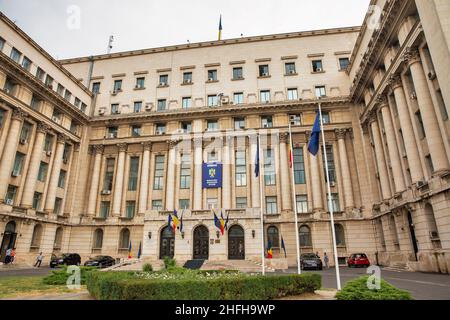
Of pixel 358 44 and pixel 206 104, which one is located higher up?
pixel 358 44

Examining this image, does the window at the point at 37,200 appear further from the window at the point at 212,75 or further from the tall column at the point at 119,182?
the window at the point at 212,75

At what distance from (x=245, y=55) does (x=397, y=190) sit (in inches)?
1240

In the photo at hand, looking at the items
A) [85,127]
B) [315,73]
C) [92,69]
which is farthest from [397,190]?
[92,69]

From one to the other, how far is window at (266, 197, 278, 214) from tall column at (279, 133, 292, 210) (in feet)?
3.77

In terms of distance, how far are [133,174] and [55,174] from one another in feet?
34.7

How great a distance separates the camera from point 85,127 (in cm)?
4894

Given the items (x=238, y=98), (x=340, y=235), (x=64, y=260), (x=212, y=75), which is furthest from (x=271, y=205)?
(x=64, y=260)

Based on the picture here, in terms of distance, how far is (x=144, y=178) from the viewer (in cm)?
4494

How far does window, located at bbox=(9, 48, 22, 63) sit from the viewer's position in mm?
35891

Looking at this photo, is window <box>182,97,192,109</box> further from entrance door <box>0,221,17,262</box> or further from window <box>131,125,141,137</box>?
entrance door <box>0,221,17,262</box>

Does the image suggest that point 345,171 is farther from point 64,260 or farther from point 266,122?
point 64,260

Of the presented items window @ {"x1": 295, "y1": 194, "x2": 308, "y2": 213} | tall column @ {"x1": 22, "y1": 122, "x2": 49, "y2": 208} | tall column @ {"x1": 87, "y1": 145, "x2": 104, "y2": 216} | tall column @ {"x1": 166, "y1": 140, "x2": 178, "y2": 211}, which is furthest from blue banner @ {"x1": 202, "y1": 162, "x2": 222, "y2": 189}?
tall column @ {"x1": 22, "y1": 122, "x2": 49, "y2": 208}

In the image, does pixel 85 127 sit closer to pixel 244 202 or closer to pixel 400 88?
pixel 244 202

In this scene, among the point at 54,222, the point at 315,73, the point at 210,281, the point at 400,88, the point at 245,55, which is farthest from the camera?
the point at 245,55
